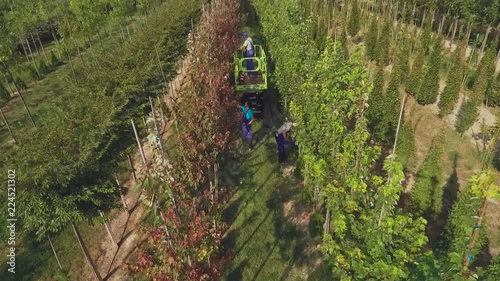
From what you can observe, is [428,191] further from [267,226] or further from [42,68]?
[42,68]

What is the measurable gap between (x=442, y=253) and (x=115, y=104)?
365 inches

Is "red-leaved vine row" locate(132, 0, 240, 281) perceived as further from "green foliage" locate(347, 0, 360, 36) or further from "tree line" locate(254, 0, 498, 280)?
"green foliage" locate(347, 0, 360, 36)

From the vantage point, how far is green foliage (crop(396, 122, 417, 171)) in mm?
11305

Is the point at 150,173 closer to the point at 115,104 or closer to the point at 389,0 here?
the point at 115,104

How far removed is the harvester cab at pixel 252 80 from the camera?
13.6 meters

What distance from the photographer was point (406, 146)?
37.4ft

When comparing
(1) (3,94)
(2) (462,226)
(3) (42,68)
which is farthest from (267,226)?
(3) (42,68)

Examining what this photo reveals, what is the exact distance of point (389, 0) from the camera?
2581 cm

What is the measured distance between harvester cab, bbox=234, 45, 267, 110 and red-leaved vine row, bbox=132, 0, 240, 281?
141 centimetres

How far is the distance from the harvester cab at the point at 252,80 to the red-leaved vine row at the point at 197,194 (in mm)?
1413

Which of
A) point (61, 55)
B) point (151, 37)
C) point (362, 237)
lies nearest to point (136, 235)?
point (362, 237)

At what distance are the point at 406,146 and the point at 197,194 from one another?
23.3 ft

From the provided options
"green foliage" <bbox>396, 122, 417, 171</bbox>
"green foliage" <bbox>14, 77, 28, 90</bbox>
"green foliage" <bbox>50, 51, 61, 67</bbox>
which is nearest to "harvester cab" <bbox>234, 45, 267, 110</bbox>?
"green foliage" <bbox>396, 122, 417, 171</bbox>

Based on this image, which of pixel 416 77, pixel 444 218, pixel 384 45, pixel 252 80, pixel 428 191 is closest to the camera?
pixel 428 191
